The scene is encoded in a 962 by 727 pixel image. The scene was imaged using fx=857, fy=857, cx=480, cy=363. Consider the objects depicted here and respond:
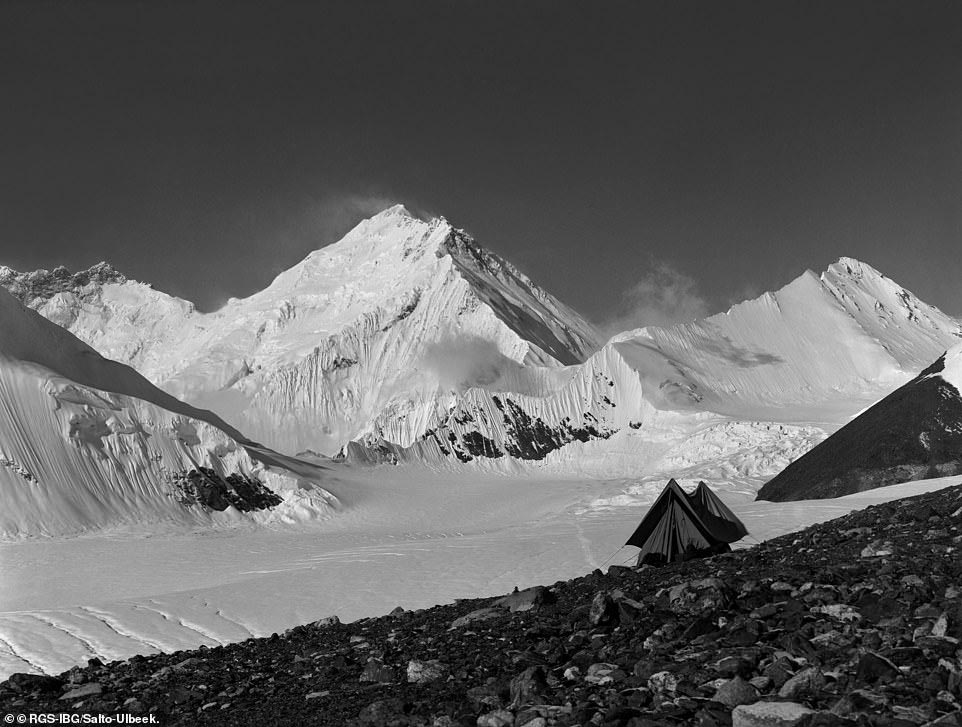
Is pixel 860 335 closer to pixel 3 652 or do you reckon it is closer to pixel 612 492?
pixel 612 492

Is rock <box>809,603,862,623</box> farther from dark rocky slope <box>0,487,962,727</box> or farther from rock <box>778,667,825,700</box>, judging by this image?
rock <box>778,667,825,700</box>

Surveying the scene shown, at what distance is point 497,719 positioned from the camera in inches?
277

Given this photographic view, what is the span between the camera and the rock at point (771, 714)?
19.8ft

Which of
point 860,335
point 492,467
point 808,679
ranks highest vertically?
point 860,335

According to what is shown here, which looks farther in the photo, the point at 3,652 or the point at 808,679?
the point at 3,652

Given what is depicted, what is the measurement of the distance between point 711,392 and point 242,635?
538 feet

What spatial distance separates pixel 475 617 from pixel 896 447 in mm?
51143

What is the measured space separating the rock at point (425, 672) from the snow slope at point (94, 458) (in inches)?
3552

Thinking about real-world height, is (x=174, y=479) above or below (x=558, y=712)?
above

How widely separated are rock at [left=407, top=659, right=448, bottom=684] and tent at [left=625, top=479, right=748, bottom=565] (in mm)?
12498

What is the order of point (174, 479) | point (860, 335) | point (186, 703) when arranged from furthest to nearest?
1. point (860, 335)
2. point (174, 479)
3. point (186, 703)

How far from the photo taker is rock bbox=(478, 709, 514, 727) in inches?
275

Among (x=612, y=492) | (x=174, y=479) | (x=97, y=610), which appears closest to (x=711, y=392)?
(x=612, y=492)

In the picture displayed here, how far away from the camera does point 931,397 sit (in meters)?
59.2
